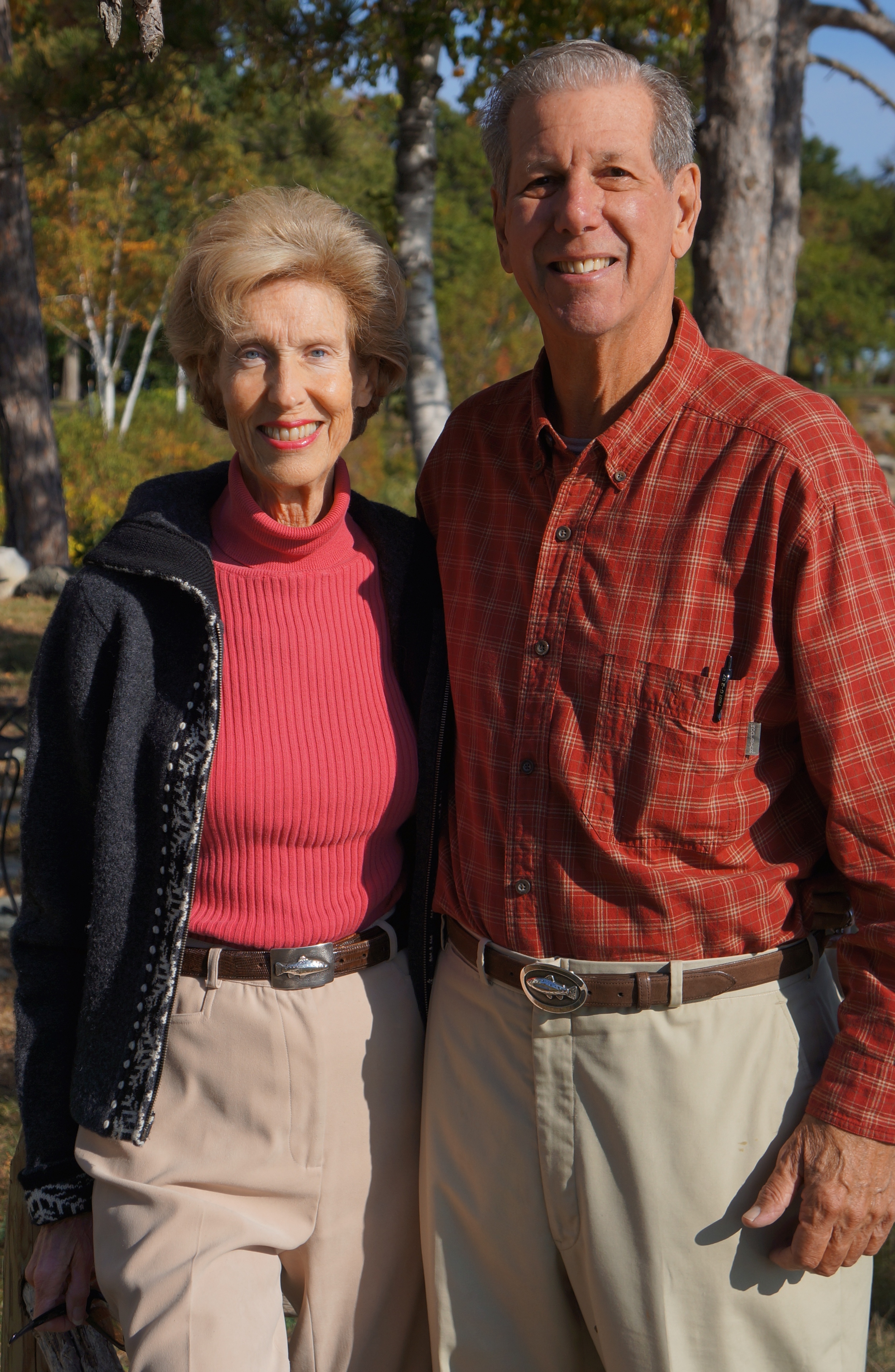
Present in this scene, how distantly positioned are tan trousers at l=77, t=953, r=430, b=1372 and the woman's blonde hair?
1180 millimetres

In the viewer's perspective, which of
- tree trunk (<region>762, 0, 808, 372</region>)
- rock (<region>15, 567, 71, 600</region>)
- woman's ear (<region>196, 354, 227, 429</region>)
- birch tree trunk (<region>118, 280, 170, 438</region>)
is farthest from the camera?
birch tree trunk (<region>118, 280, 170, 438</region>)

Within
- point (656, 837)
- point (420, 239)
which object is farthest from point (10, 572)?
point (656, 837)

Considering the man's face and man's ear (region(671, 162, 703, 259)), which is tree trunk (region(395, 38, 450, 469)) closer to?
man's ear (region(671, 162, 703, 259))

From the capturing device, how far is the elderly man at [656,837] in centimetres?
188

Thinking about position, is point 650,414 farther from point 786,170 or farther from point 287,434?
point 786,170

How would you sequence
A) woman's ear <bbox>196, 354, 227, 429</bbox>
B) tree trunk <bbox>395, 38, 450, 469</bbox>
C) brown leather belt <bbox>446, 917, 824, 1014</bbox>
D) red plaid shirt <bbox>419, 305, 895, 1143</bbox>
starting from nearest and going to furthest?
red plaid shirt <bbox>419, 305, 895, 1143</bbox>
brown leather belt <bbox>446, 917, 824, 1014</bbox>
woman's ear <bbox>196, 354, 227, 429</bbox>
tree trunk <bbox>395, 38, 450, 469</bbox>

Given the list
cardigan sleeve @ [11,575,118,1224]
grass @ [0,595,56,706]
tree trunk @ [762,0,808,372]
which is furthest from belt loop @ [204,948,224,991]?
grass @ [0,595,56,706]

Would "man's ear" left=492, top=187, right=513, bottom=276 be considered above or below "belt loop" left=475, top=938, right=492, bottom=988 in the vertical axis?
above


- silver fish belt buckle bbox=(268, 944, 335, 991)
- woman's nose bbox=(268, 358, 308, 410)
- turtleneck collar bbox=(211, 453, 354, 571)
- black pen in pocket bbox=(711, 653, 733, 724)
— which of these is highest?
woman's nose bbox=(268, 358, 308, 410)

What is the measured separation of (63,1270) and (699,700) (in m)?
1.51

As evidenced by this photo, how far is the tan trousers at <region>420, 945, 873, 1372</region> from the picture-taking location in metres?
1.96

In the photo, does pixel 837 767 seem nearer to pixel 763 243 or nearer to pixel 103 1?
pixel 103 1

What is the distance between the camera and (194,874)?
2.04 m

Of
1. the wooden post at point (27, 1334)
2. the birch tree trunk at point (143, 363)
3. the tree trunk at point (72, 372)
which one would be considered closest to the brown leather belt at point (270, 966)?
the wooden post at point (27, 1334)
